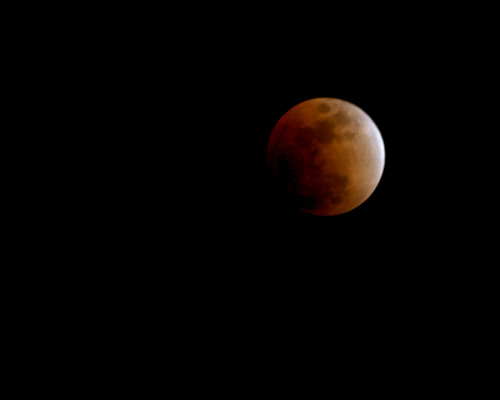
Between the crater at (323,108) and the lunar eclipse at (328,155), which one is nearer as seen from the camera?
the lunar eclipse at (328,155)

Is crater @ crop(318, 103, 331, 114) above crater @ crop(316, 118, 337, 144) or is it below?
above

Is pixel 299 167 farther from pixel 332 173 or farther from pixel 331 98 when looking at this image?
pixel 331 98

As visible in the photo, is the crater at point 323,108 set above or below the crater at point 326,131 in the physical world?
above

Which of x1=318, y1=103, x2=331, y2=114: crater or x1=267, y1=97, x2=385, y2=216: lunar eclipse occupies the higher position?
x1=318, y1=103, x2=331, y2=114: crater

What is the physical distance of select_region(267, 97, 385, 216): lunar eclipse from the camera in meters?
2.54

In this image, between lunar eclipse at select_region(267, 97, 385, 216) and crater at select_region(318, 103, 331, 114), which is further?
crater at select_region(318, 103, 331, 114)

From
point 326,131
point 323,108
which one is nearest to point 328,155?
point 326,131

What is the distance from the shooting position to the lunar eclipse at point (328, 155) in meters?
2.54

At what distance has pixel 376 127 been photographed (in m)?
2.78

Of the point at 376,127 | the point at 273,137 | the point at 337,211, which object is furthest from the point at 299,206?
the point at 376,127

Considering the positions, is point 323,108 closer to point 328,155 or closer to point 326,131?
point 326,131

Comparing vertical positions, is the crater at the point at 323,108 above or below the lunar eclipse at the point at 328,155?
above

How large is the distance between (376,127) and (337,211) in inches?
29.8

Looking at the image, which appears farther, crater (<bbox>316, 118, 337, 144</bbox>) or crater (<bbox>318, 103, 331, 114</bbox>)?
crater (<bbox>318, 103, 331, 114</bbox>)
